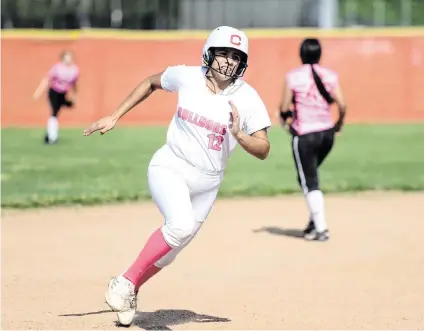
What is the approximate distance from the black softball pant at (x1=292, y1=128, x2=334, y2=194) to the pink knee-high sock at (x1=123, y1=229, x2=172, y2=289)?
385 centimetres

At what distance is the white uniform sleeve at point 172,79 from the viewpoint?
6.86 metres

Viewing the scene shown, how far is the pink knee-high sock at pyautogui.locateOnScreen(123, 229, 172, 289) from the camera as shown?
682cm

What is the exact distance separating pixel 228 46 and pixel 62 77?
16238mm

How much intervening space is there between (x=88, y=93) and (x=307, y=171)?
1838cm

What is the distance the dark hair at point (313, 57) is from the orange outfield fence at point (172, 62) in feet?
58.0

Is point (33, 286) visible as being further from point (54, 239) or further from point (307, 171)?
point (307, 171)

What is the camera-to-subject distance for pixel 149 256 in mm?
6859

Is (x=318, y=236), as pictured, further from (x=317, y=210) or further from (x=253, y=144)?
(x=253, y=144)

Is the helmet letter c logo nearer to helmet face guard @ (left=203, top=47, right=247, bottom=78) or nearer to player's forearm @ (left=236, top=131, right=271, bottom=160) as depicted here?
helmet face guard @ (left=203, top=47, right=247, bottom=78)

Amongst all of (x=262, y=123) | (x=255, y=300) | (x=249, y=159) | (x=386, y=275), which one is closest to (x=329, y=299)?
(x=255, y=300)

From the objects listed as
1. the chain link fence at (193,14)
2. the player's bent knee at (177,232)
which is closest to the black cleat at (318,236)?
the player's bent knee at (177,232)

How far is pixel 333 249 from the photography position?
10031 millimetres

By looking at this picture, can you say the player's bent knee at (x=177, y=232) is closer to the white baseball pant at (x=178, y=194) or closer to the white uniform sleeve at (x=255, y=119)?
the white baseball pant at (x=178, y=194)

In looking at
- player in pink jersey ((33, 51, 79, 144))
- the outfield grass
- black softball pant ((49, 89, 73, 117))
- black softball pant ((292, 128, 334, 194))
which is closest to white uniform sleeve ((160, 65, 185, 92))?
black softball pant ((292, 128, 334, 194))
